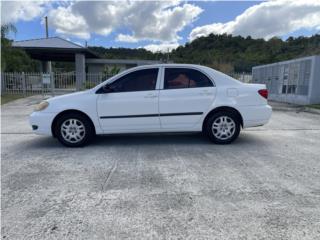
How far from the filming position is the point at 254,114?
526cm

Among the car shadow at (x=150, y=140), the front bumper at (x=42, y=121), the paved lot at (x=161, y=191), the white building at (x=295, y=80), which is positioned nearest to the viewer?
the paved lot at (x=161, y=191)

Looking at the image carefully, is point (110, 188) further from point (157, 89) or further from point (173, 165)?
point (157, 89)

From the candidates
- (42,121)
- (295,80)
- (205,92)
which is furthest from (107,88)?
(295,80)

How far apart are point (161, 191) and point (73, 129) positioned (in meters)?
2.71

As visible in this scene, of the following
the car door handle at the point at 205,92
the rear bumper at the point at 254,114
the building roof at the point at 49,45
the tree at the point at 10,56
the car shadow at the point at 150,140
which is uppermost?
the building roof at the point at 49,45

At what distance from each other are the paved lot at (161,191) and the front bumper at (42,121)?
1.26ft

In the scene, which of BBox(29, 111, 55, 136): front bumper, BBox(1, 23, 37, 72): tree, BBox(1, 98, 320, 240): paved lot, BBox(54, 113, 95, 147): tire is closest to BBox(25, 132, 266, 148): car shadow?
BBox(1, 98, 320, 240): paved lot

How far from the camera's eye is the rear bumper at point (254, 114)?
5230 millimetres

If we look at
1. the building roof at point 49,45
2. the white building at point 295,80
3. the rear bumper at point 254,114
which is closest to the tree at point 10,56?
the building roof at point 49,45

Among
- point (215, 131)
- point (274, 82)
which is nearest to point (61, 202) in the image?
point (215, 131)

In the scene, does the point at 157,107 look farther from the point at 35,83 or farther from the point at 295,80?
the point at 35,83

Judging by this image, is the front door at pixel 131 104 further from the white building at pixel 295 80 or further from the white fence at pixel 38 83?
the white fence at pixel 38 83

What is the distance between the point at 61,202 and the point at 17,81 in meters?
20.4

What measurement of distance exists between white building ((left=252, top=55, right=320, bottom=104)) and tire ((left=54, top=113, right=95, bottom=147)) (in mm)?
12393
